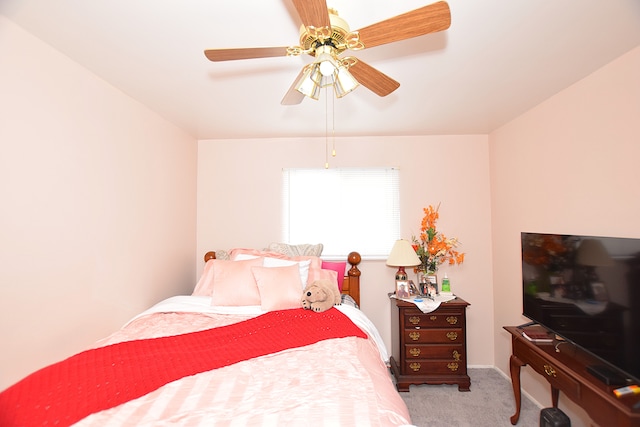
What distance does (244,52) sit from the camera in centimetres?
121

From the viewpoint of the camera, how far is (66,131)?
1.70m

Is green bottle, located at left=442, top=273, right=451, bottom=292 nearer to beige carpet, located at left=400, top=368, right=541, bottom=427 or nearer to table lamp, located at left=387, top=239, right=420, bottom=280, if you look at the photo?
table lamp, located at left=387, top=239, right=420, bottom=280

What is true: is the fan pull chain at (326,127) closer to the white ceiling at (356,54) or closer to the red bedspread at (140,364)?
the white ceiling at (356,54)

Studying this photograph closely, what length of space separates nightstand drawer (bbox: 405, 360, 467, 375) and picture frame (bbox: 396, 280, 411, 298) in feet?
1.88

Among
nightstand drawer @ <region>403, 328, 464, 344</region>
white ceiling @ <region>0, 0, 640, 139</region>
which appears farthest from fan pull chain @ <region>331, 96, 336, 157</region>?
nightstand drawer @ <region>403, 328, 464, 344</region>

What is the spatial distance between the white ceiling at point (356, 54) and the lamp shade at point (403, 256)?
47.7 inches

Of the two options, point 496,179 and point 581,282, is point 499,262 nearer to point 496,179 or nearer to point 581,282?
point 496,179

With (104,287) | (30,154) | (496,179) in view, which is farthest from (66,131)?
(496,179)

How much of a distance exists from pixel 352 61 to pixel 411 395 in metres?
2.65

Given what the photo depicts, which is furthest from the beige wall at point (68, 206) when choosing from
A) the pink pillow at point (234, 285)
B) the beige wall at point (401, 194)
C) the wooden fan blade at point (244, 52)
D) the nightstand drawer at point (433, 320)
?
the nightstand drawer at point (433, 320)

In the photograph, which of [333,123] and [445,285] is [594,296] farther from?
[333,123]

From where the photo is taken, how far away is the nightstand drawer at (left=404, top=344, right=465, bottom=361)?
261 centimetres

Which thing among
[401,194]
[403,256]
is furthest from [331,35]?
[401,194]

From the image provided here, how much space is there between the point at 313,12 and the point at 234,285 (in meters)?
2.01
